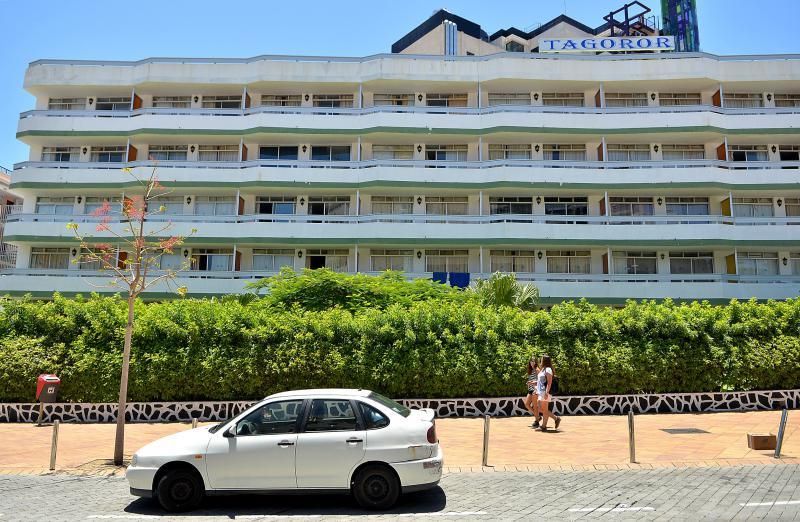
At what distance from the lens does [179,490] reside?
7.34 meters

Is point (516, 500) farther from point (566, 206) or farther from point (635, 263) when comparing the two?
point (635, 263)

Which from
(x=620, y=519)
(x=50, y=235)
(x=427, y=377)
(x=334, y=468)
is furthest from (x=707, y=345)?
(x=50, y=235)

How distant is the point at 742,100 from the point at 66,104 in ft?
143

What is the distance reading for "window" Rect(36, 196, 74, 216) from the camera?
34719 mm

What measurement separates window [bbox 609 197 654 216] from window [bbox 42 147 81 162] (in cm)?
3371

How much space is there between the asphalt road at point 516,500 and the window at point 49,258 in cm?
2881

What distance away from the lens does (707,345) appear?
1595 cm

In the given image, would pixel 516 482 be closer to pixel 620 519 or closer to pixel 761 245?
pixel 620 519

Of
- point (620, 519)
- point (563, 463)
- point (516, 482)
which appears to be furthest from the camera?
point (563, 463)

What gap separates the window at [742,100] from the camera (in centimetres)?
3541

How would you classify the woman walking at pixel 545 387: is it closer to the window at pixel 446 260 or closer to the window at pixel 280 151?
the window at pixel 446 260

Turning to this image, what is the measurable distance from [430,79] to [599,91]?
418 inches

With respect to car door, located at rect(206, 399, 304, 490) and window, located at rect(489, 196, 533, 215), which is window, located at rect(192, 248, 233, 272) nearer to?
window, located at rect(489, 196, 533, 215)

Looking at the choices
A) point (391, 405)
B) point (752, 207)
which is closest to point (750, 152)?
point (752, 207)
